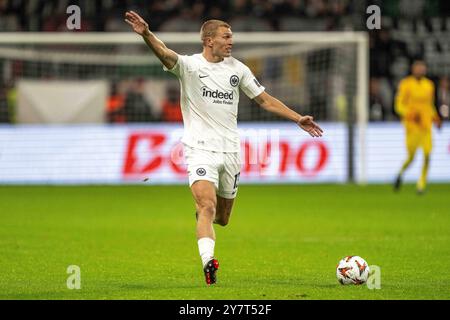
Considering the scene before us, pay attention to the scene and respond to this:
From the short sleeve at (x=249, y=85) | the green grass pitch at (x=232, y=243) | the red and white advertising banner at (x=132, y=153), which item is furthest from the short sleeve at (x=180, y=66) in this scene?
the red and white advertising banner at (x=132, y=153)

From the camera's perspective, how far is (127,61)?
89.6 ft

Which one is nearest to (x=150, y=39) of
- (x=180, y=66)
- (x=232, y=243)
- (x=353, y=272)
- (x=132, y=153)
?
(x=180, y=66)

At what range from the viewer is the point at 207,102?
959 cm

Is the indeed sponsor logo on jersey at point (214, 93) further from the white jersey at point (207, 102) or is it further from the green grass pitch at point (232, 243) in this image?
the green grass pitch at point (232, 243)

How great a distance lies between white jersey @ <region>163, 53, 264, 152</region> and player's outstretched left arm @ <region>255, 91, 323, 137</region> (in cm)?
40

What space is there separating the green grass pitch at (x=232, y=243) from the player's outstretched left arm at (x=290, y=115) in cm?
131

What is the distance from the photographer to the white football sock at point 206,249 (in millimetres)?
8961

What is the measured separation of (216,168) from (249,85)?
0.88 meters

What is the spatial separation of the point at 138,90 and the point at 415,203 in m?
9.62

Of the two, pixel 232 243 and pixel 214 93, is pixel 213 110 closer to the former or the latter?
pixel 214 93

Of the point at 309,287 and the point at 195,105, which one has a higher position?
the point at 195,105

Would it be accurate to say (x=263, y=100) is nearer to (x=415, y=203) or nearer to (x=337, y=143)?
(x=415, y=203)
